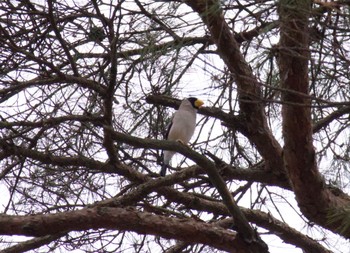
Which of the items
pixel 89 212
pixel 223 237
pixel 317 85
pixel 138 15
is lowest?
pixel 223 237

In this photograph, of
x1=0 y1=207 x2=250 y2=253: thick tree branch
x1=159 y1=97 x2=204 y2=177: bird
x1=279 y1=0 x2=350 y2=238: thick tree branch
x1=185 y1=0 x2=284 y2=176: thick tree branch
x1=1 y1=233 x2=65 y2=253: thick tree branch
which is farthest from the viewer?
x1=159 y1=97 x2=204 y2=177: bird

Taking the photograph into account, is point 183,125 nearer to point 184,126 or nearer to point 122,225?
point 184,126

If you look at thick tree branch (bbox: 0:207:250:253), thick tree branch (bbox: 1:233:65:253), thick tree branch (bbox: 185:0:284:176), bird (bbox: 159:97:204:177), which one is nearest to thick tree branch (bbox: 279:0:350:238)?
thick tree branch (bbox: 185:0:284:176)

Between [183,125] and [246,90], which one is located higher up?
[183,125]

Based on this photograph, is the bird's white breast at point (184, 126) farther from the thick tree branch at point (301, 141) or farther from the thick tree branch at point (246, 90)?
the thick tree branch at point (301, 141)

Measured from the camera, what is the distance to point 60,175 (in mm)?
3482

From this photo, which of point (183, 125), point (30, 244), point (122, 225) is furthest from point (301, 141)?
point (183, 125)

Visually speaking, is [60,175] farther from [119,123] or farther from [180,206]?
[180,206]

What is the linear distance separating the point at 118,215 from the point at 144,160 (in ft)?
3.31

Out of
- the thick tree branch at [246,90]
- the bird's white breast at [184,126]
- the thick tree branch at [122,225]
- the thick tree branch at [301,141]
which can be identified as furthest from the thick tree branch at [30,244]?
the bird's white breast at [184,126]

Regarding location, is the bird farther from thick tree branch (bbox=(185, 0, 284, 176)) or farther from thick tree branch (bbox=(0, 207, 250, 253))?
thick tree branch (bbox=(0, 207, 250, 253))

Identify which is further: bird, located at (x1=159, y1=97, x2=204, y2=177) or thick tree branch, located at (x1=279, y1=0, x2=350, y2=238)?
bird, located at (x1=159, y1=97, x2=204, y2=177)

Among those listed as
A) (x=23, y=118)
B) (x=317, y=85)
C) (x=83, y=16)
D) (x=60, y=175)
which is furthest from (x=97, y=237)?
(x=317, y=85)

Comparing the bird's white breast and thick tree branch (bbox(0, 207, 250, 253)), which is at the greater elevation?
the bird's white breast
